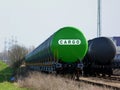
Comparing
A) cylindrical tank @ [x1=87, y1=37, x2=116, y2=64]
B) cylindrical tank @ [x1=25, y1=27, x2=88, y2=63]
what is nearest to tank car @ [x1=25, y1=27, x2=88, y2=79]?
cylindrical tank @ [x1=25, y1=27, x2=88, y2=63]

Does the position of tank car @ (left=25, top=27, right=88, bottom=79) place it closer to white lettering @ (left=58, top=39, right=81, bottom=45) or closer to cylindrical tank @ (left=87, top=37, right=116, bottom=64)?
white lettering @ (left=58, top=39, right=81, bottom=45)

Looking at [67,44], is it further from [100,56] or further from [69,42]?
[100,56]

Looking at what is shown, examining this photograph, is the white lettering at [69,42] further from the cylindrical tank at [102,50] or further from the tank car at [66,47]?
the cylindrical tank at [102,50]

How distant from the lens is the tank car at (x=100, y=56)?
27.6 metres

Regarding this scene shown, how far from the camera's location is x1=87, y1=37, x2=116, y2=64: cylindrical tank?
2761cm

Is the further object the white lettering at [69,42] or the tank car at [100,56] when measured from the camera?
the tank car at [100,56]

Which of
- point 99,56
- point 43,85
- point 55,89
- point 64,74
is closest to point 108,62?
point 99,56

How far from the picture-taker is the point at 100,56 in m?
28.0

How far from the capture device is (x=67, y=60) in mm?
23531

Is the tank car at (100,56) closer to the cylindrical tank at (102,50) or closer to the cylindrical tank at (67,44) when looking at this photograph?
the cylindrical tank at (102,50)

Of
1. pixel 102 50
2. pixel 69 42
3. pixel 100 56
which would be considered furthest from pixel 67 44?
pixel 100 56

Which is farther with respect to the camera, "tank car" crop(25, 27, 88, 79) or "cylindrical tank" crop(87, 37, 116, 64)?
"cylindrical tank" crop(87, 37, 116, 64)

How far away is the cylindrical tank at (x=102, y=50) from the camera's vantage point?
27.6 m

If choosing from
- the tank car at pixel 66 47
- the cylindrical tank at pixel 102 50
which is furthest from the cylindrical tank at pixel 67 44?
the cylindrical tank at pixel 102 50
